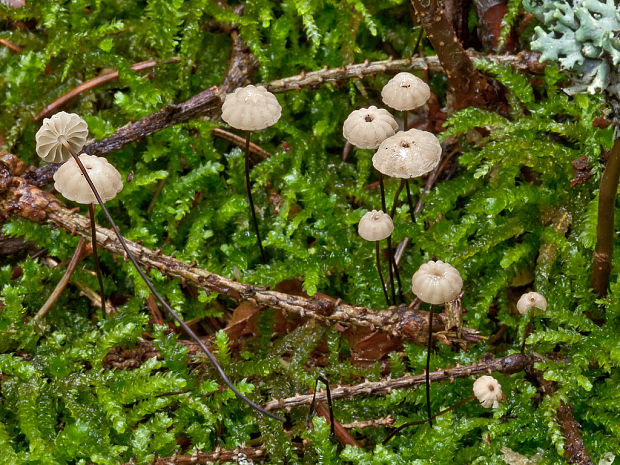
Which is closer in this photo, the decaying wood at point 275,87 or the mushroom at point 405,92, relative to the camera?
the mushroom at point 405,92

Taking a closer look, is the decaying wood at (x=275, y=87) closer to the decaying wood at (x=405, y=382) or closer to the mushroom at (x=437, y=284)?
the mushroom at (x=437, y=284)

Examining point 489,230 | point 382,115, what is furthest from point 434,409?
point 382,115

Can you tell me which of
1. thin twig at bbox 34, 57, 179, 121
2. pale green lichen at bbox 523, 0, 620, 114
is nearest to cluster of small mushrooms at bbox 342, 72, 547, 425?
pale green lichen at bbox 523, 0, 620, 114

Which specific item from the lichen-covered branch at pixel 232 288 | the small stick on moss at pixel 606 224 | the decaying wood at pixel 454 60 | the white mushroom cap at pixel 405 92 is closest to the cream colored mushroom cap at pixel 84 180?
the lichen-covered branch at pixel 232 288

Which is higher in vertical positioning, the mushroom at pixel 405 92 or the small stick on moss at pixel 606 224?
the mushroom at pixel 405 92

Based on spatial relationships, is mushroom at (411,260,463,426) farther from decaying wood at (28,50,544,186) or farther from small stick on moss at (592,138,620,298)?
decaying wood at (28,50,544,186)

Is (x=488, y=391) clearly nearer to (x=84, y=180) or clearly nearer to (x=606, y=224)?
(x=606, y=224)
